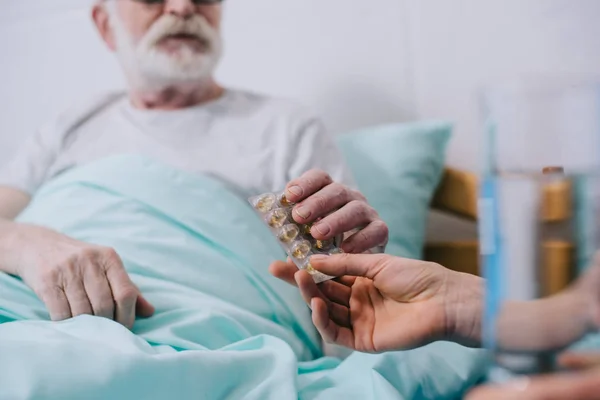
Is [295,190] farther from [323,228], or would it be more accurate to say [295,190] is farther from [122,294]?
[122,294]

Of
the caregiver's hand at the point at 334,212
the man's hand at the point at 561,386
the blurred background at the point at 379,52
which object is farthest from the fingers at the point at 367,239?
the blurred background at the point at 379,52

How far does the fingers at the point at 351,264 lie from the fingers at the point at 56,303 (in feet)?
1.10

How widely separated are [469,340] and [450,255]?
72 centimetres

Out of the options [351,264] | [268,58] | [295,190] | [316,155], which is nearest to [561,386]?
[351,264]

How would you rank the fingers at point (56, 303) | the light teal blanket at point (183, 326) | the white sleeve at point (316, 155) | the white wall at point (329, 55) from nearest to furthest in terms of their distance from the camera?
the light teal blanket at point (183, 326)
the fingers at point (56, 303)
the white sleeve at point (316, 155)
the white wall at point (329, 55)

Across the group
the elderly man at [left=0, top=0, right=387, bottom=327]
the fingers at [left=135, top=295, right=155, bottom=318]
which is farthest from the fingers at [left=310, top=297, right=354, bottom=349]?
the elderly man at [left=0, top=0, right=387, bottom=327]

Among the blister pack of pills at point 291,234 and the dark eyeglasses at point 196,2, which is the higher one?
the dark eyeglasses at point 196,2

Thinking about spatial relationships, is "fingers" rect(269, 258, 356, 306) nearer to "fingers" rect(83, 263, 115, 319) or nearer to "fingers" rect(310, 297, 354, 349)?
"fingers" rect(310, 297, 354, 349)

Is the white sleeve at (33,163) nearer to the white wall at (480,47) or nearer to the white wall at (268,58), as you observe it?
the white wall at (268,58)

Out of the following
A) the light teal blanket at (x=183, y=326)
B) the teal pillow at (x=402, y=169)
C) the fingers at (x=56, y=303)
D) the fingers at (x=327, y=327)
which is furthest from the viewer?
the teal pillow at (x=402, y=169)

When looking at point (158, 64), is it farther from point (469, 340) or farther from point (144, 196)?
point (469, 340)

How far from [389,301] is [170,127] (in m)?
0.68

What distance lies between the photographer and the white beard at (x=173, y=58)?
1.25 metres

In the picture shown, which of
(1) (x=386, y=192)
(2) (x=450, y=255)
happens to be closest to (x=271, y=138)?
(1) (x=386, y=192)
